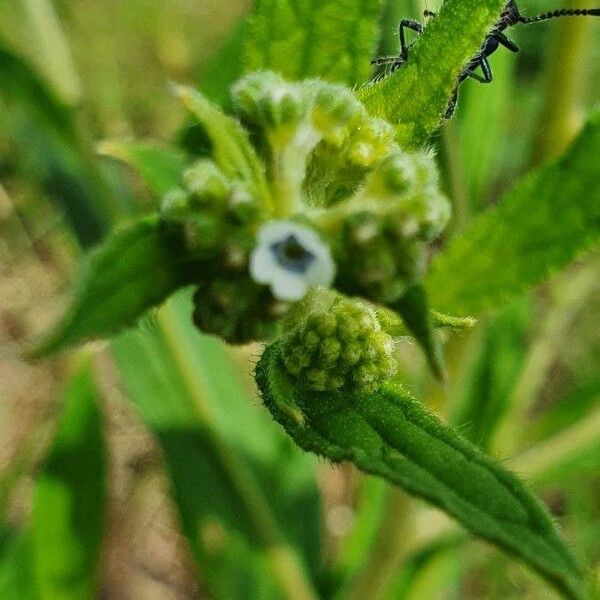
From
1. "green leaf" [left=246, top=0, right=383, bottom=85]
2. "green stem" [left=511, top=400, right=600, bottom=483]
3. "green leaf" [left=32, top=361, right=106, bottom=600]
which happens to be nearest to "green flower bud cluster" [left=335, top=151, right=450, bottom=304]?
"green leaf" [left=246, top=0, right=383, bottom=85]

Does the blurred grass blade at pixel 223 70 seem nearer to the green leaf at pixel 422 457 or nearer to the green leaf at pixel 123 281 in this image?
the green leaf at pixel 422 457

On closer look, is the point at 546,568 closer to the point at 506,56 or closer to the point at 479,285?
the point at 479,285

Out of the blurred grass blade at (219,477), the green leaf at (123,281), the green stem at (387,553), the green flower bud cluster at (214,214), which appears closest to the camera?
the green leaf at (123,281)

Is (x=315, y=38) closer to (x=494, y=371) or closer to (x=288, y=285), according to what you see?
(x=288, y=285)

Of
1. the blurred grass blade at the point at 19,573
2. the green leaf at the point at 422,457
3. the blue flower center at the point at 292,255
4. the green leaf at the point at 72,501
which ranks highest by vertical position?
the blue flower center at the point at 292,255

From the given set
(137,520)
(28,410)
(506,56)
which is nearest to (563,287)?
(506,56)

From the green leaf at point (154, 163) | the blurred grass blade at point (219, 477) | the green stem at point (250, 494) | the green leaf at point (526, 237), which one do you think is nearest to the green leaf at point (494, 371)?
the blurred grass blade at point (219, 477)
